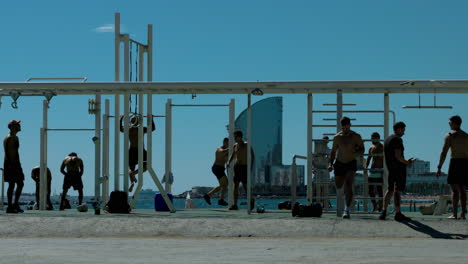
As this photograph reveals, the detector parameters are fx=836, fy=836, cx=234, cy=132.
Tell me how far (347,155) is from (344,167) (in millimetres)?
228

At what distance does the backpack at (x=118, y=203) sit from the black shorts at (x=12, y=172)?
1989 mm

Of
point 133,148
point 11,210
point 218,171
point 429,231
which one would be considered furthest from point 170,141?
point 429,231

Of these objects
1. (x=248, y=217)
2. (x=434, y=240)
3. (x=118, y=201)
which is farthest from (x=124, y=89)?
(x=434, y=240)

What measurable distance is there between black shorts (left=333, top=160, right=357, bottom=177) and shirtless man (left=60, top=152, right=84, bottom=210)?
332 inches

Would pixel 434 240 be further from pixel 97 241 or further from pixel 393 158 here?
pixel 97 241

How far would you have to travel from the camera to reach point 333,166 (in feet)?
50.4

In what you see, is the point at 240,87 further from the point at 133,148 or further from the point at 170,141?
the point at 133,148

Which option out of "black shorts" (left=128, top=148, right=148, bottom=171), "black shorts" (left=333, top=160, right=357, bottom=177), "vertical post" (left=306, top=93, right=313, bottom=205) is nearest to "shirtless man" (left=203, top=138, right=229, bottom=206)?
"black shorts" (left=128, top=148, right=148, bottom=171)

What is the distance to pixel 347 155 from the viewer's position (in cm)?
1517

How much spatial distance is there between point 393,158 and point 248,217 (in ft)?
9.66

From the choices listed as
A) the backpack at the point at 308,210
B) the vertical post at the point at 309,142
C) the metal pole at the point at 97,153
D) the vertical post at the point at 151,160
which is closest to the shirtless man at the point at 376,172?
the vertical post at the point at 309,142

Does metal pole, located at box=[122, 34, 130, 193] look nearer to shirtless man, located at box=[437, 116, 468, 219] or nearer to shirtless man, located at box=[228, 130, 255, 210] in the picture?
shirtless man, located at box=[228, 130, 255, 210]

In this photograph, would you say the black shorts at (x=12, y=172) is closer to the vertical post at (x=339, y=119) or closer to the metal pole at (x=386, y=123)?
A: the vertical post at (x=339, y=119)

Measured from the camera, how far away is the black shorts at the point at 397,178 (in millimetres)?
14789
